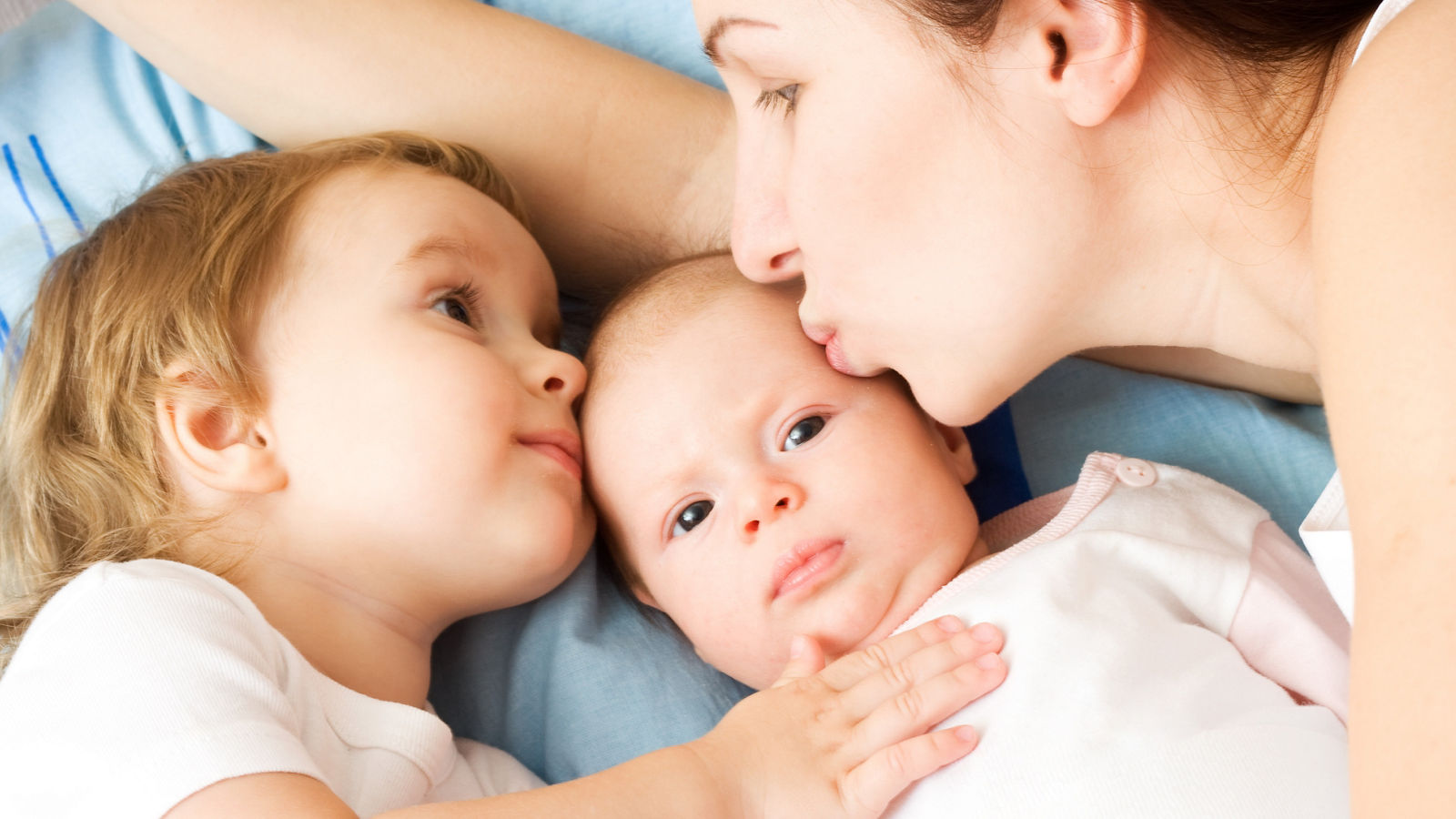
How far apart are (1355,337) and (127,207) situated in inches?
62.7

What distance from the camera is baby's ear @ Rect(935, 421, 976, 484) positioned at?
1599 millimetres

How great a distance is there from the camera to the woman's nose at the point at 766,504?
134 centimetres

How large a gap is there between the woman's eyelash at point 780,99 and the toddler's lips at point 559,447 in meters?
0.51

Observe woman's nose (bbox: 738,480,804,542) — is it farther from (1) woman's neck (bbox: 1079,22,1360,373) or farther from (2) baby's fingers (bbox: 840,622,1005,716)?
(1) woman's neck (bbox: 1079,22,1360,373)

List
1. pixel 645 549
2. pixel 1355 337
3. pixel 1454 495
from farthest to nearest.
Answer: pixel 645 549 < pixel 1355 337 < pixel 1454 495

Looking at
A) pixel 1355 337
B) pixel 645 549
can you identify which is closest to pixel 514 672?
pixel 645 549

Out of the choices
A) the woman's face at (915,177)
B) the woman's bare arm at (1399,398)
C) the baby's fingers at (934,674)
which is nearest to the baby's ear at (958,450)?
the woman's face at (915,177)

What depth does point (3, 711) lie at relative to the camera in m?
1.09

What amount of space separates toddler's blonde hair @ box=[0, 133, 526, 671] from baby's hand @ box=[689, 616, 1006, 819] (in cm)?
69

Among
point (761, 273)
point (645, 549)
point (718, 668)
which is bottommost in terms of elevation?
point (718, 668)

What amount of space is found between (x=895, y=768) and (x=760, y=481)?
0.38 m

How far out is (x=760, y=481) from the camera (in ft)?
4.46

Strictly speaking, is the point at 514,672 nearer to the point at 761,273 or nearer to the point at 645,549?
the point at 645,549

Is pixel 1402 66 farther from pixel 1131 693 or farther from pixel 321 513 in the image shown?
pixel 321 513
